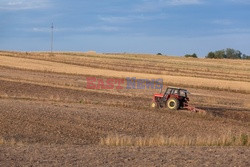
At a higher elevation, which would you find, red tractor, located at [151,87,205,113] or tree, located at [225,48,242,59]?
tree, located at [225,48,242,59]

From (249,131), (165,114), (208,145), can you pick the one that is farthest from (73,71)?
(208,145)

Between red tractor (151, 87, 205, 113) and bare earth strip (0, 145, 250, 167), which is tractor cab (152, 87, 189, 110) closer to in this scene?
red tractor (151, 87, 205, 113)

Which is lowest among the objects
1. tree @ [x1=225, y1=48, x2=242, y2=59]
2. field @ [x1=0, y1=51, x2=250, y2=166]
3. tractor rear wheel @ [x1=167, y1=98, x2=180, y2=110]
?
field @ [x1=0, y1=51, x2=250, y2=166]

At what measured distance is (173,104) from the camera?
26188 mm

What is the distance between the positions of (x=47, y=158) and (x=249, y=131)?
479 inches

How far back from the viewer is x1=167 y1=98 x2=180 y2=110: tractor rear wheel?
26.0 m

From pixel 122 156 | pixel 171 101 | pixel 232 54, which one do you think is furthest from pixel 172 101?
pixel 232 54

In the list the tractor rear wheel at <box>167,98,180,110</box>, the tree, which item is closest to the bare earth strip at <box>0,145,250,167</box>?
the tractor rear wheel at <box>167,98,180,110</box>

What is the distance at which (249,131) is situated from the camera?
825 inches

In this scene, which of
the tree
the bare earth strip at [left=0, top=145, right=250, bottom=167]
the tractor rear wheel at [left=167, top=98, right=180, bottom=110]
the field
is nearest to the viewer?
the bare earth strip at [left=0, top=145, right=250, bottom=167]

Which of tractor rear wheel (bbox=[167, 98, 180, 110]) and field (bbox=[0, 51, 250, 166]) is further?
tractor rear wheel (bbox=[167, 98, 180, 110])

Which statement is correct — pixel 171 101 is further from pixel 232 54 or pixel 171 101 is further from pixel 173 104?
pixel 232 54

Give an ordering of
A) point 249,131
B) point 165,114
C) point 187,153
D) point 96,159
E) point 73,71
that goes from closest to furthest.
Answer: point 96,159 → point 187,153 → point 249,131 → point 165,114 → point 73,71

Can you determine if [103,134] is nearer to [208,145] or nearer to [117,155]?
[208,145]
